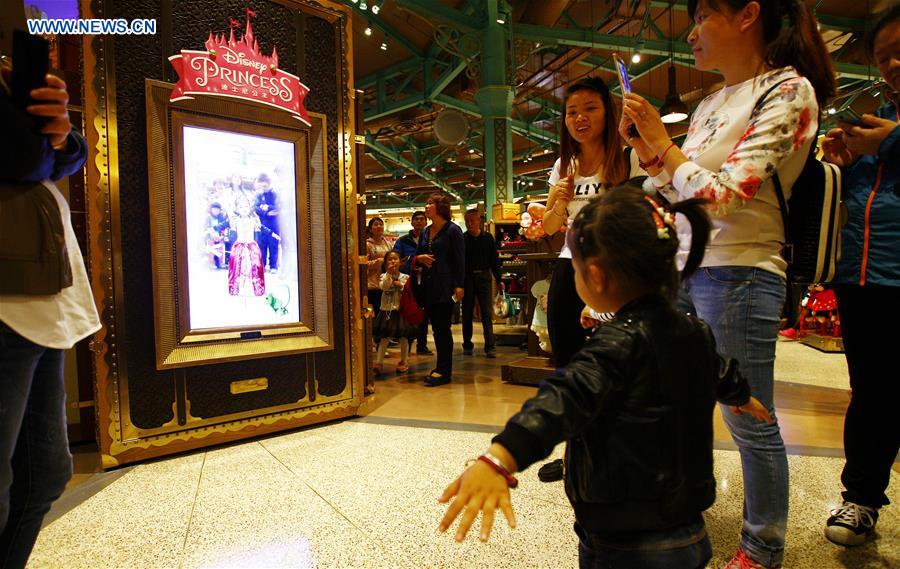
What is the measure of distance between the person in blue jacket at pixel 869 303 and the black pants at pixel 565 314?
31.9 inches

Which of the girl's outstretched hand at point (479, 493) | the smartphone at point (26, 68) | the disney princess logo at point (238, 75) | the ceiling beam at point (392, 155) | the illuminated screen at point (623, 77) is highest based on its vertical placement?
the ceiling beam at point (392, 155)

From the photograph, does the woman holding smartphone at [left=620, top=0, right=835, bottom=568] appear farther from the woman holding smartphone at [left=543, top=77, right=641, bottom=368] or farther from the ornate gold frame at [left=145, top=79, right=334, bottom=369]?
the ornate gold frame at [left=145, top=79, right=334, bottom=369]

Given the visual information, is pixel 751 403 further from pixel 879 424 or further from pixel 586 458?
pixel 879 424

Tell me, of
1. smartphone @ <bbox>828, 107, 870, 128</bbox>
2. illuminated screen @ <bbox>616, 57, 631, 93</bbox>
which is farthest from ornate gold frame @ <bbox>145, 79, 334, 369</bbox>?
smartphone @ <bbox>828, 107, 870, 128</bbox>

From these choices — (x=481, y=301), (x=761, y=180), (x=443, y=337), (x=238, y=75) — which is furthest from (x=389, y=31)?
(x=761, y=180)

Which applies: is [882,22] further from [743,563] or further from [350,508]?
[350,508]

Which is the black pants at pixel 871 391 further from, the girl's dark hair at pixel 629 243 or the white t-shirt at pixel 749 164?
the girl's dark hair at pixel 629 243

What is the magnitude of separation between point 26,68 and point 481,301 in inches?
200

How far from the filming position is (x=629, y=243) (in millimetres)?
867

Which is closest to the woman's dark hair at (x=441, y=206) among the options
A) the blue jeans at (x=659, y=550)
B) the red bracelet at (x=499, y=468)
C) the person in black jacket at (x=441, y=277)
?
the person in black jacket at (x=441, y=277)

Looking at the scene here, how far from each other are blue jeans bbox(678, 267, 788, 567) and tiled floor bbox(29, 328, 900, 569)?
0.32 meters

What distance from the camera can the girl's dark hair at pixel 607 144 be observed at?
1732mm

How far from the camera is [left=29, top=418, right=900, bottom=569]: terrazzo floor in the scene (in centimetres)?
149

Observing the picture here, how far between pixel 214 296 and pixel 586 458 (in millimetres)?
2396
